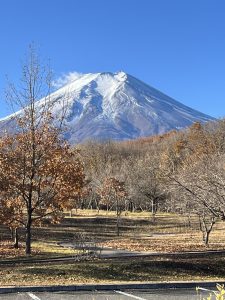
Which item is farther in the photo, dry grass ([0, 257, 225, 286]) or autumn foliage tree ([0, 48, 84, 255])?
autumn foliage tree ([0, 48, 84, 255])

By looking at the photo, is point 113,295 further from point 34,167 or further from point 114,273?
point 34,167

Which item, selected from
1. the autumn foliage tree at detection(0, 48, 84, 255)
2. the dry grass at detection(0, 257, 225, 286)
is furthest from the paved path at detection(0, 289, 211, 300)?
the autumn foliage tree at detection(0, 48, 84, 255)

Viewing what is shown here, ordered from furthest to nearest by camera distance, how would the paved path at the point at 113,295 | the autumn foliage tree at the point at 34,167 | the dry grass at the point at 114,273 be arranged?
the autumn foliage tree at the point at 34,167
the dry grass at the point at 114,273
the paved path at the point at 113,295

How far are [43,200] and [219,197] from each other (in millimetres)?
10196

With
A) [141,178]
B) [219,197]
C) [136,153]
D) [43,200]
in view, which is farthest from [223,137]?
[219,197]

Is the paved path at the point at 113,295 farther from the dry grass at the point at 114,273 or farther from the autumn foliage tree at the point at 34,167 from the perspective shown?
the autumn foliage tree at the point at 34,167

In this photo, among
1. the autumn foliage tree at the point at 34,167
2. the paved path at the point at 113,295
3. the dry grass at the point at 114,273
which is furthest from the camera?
the autumn foliage tree at the point at 34,167

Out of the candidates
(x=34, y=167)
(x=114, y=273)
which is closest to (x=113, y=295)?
(x=114, y=273)

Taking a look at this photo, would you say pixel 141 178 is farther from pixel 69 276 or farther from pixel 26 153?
pixel 69 276

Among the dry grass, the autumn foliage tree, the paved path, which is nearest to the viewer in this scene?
the paved path

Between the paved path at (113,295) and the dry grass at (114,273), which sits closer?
the paved path at (113,295)

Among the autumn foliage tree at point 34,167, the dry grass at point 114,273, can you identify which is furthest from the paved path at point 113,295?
the autumn foliage tree at point 34,167

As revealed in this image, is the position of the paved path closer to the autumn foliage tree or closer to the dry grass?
the dry grass

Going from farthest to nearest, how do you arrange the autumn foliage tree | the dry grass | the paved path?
the autumn foliage tree → the dry grass → the paved path
